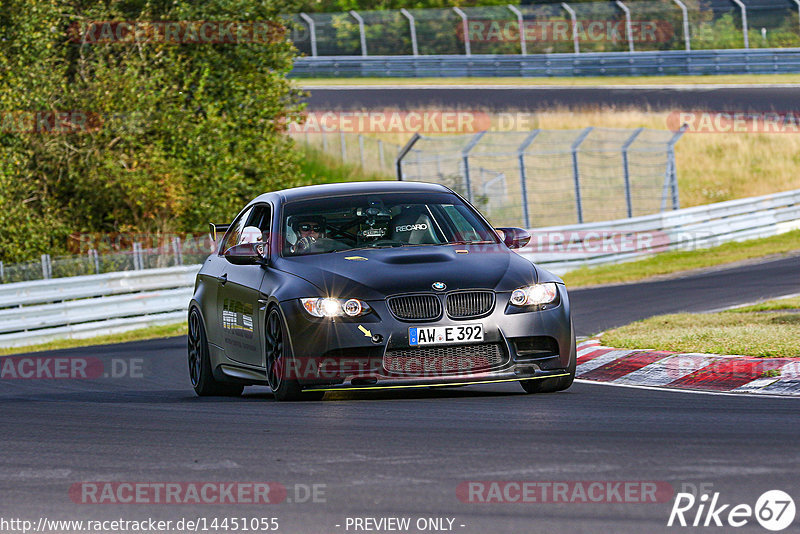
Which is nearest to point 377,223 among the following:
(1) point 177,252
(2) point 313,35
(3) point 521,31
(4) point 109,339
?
(4) point 109,339

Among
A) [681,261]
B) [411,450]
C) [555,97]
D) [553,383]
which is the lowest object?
[681,261]

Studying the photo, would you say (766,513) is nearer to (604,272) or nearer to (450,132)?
(604,272)

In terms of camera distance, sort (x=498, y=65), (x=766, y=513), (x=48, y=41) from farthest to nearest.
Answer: (x=498, y=65), (x=48, y=41), (x=766, y=513)

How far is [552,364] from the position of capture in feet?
29.2

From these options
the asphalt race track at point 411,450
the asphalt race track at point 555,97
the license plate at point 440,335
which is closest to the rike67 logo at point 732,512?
the asphalt race track at point 411,450

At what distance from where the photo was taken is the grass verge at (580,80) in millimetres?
41156

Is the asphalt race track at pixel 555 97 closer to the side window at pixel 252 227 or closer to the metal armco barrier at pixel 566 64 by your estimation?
the metal armco barrier at pixel 566 64

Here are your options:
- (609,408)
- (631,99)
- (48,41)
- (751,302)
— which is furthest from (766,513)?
(631,99)

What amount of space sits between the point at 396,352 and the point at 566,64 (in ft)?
123

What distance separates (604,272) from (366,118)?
60.7 feet

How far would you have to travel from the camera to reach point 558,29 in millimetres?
Result: 43844

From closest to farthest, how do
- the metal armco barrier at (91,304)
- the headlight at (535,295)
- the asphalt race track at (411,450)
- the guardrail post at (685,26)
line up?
Answer: the asphalt race track at (411,450)
the headlight at (535,295)
the metal armco barrier at (91,304)
the guardrail post at (685,26)

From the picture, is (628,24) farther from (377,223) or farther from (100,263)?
Answer: (377,223)

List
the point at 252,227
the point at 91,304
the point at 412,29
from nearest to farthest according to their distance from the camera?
1. the point at 252,227
2. the point at 91,304
3. the point at 412,29
